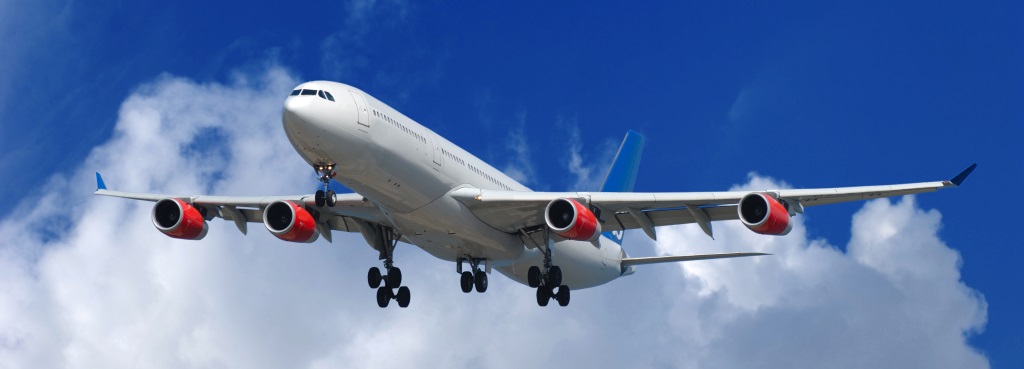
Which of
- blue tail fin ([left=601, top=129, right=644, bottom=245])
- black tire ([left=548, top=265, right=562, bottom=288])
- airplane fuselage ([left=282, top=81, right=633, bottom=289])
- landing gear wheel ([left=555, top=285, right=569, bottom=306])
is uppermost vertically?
blue tail fin ([left=601, top=129, right=644, bottom=245])

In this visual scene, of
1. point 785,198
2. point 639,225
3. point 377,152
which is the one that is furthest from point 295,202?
point 785,198

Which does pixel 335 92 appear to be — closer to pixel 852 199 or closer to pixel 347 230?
pixel 347 230

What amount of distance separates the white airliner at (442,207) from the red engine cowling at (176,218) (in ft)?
0.13

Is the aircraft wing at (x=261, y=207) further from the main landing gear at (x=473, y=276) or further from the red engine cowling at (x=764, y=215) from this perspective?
the red engine cowling at (x=764, y=215)

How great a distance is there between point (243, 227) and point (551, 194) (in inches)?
446

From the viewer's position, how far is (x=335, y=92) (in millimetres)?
40312

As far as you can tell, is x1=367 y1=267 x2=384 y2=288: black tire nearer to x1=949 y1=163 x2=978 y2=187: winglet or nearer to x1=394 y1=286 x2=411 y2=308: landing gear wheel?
x1=394 y1=286 x2=411 y2=308: landing gear wheel

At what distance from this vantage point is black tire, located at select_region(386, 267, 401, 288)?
48.9 m

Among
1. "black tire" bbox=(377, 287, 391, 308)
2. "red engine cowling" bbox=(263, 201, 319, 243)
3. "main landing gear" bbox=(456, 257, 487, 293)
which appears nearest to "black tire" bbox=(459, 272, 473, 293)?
"main landing gear" bbox=(456, 257, 487, 293)

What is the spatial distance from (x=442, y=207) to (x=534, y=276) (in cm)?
689

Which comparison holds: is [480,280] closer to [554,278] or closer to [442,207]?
[554,278]

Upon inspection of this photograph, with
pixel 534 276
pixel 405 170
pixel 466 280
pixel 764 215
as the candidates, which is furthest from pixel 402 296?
pixel 764 215

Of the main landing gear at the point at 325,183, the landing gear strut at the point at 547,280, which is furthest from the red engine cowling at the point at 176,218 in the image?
the landing gear strut at the point at 547,280

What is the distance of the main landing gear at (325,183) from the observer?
40.3m
